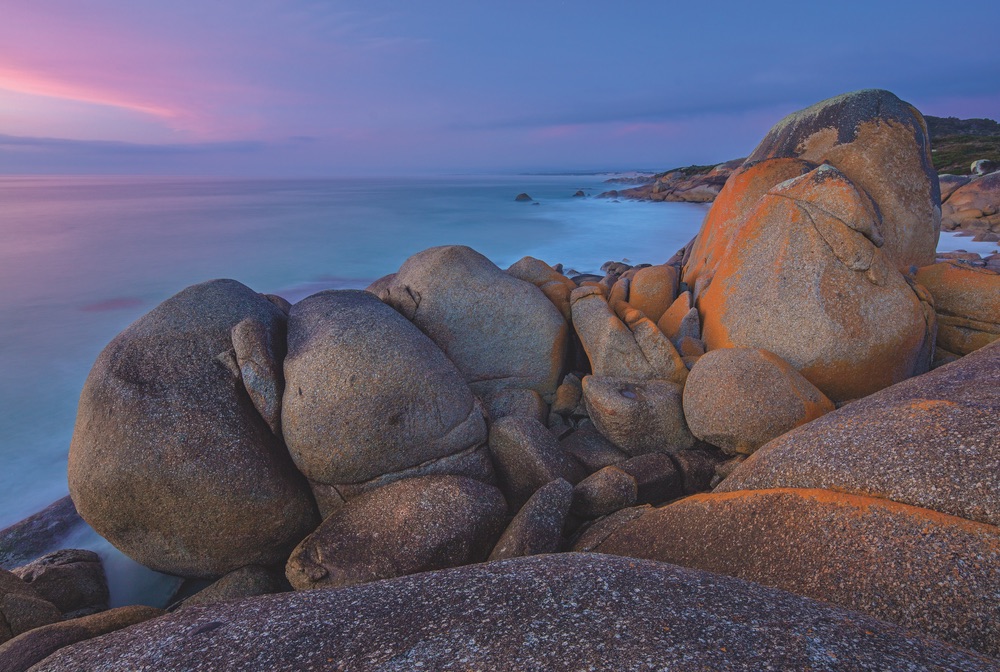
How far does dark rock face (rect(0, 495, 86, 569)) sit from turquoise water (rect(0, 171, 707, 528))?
15.3 inches

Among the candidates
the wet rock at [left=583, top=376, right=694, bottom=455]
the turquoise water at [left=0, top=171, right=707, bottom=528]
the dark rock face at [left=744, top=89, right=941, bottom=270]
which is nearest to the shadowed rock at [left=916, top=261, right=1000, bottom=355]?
the dark rock face at [left=744, top=89, right=941, bottom=270]

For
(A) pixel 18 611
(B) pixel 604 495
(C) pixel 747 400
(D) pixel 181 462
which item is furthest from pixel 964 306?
(A) pixel 18 611

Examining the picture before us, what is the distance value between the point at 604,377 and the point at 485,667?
3.68m

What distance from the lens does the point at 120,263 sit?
1585cm

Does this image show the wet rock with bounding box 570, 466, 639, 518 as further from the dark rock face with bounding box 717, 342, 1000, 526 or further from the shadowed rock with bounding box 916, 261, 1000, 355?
the shadowed rock with bounding box 916, 261, 1000, 355

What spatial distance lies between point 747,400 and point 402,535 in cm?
294

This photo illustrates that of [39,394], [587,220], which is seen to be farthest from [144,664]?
[587,220]

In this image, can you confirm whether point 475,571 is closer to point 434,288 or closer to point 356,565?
point 356,565

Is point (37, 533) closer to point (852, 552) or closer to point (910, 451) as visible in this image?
point (852, 552)

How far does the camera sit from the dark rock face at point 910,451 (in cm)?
276

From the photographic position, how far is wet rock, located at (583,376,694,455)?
4930 millimetres

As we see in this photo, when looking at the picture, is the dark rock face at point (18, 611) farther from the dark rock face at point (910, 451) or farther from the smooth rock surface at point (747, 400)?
the smooth rock surface at point (747, 400)

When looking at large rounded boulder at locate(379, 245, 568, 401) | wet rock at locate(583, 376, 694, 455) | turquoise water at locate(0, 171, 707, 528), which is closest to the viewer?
wet rock at locate(583, 376, 694, 455)

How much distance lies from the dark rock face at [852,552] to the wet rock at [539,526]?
1.35 ft
